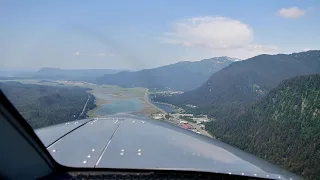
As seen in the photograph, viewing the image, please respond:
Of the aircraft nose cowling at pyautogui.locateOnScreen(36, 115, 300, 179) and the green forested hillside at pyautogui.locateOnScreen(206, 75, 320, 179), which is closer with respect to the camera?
the aircraft nose cowling at pyautogui.locateOnScreen(36, 115, 300, 179)

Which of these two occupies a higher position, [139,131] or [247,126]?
[139,131]

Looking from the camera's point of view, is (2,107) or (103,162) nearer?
(2,107)

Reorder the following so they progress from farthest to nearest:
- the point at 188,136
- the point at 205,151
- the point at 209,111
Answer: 1. the point at 209,111
2. the point at 188,136
3. the point at 205,151

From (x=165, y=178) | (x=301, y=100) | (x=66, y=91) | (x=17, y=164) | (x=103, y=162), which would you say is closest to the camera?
(x=17, y=164)

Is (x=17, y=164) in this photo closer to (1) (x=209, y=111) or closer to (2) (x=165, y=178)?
(2) (x=165, y=178)

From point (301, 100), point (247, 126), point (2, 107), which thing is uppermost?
point (2, 107)

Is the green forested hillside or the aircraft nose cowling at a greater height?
the aircraft nose cowling

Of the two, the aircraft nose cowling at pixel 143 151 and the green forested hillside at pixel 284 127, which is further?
the green forested hillside at pixel 284 127

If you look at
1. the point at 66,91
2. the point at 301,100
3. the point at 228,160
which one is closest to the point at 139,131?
the point at 228,160
